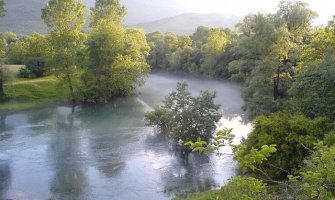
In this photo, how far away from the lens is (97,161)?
2673 centimetres

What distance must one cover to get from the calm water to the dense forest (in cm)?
193

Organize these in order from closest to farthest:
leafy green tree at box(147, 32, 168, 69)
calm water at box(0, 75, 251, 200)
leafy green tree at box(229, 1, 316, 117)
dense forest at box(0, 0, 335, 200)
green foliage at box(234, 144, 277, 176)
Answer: green foliage at box(234, 144, 277, 176) → dense forest at box(0, 0, 335, 200) → calm water at box(0, 75, 251, 200) → leafy green tree at box(229, 1, 316, 117) → leafy green tree at box(147, 32, 168, 69)

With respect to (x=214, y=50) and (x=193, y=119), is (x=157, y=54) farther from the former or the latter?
(x=193, y=119)

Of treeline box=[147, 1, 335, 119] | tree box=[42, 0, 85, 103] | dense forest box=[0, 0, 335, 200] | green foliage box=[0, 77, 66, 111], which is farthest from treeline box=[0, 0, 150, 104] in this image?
treeline box=[147, 1, 335, 119]

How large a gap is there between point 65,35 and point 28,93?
937 centimetres

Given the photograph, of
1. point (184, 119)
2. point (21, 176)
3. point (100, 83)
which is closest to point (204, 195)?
point (184, 119)

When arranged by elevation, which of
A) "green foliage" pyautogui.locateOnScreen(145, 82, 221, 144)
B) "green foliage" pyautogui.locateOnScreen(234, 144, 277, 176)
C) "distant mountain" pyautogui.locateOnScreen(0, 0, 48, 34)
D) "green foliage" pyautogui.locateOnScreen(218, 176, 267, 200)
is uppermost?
"distant mountain" pyautogui.locateOnScreen(0, 0, 48, 34)

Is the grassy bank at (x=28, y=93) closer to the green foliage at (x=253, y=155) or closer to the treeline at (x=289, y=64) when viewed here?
the treeline at (x=289, y=64)

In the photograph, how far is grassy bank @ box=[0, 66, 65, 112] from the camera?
1844 inches

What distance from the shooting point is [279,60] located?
101 ft

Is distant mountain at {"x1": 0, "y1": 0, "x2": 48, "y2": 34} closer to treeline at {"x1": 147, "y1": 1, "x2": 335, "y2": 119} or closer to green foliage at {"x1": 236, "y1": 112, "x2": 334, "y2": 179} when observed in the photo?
treeline at {"x1": 147, "y1": 1, "x2": 335, "y2": 119}

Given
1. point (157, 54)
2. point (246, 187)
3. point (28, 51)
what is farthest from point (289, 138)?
point (157, 54)

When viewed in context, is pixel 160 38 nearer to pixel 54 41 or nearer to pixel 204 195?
pixel 54 41

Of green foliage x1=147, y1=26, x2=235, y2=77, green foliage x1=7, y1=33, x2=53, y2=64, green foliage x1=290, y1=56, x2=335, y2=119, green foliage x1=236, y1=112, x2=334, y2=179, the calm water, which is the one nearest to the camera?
green foliage x1=236, y1=112, x2=334, y2=179
